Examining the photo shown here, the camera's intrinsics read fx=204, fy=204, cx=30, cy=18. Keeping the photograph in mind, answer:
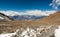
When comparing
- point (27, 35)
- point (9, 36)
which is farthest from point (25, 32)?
point (9, 36)

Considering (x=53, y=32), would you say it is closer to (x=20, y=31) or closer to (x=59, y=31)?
(x=59, y=31)

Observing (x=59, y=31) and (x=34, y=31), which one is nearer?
(x=59, y=31)

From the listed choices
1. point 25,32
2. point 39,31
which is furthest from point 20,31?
point 39,31

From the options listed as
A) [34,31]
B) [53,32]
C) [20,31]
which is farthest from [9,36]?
[53,32]

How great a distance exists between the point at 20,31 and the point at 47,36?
140cm

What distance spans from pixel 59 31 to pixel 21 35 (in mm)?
1885

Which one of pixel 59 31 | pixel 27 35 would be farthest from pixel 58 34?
pixel 27 35

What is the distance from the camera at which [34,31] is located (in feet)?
34.8

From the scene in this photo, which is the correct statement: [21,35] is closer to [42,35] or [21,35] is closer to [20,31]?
[20,31]

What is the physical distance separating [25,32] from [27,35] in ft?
0.72

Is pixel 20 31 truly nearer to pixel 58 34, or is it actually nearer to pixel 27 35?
pixel 27 35

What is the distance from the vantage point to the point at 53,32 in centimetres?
1048

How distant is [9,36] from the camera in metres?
10.5

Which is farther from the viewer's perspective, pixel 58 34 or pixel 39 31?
pixel 39 31
